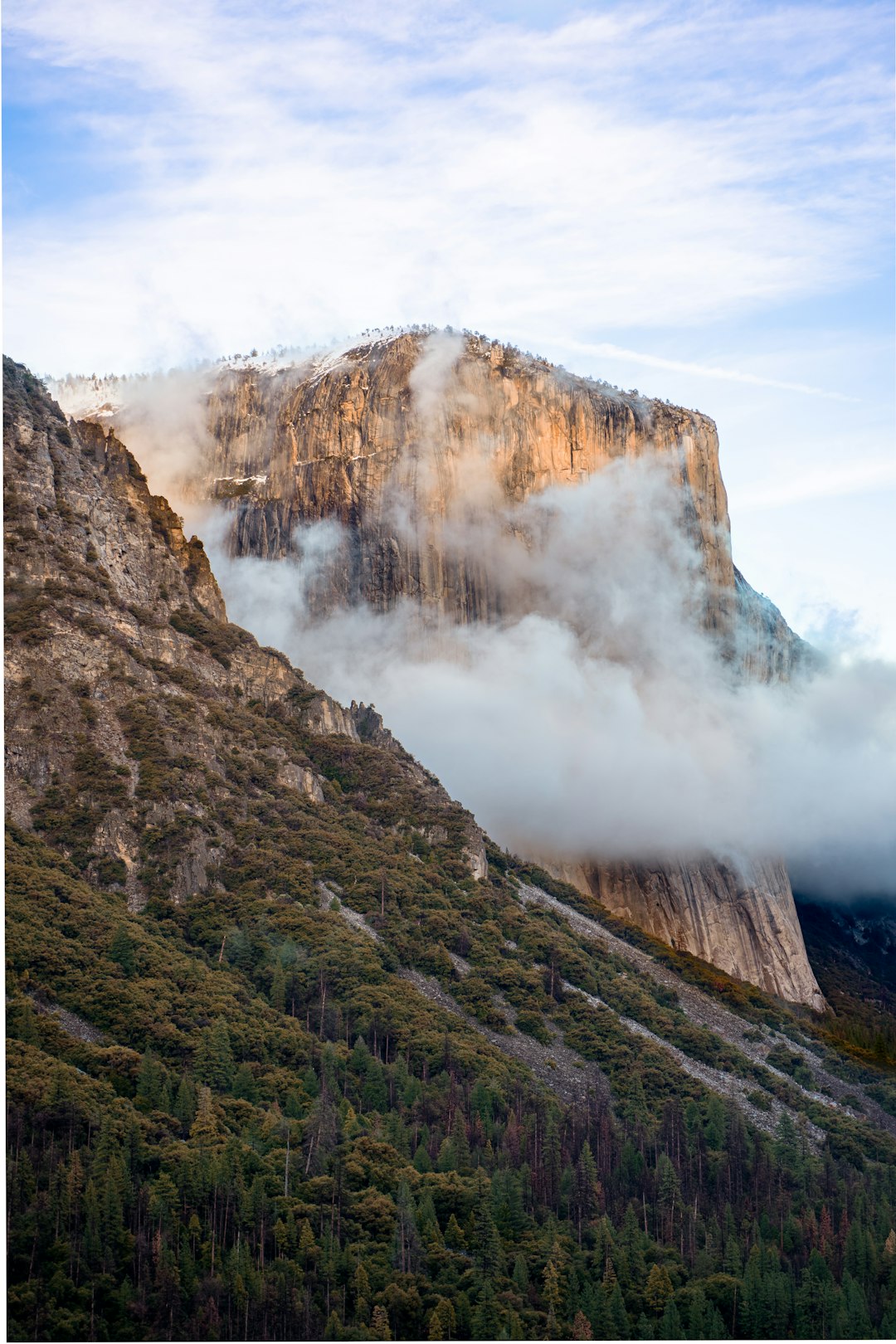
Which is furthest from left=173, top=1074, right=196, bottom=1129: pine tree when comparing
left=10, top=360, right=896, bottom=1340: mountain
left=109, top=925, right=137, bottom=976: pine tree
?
left=109, top=925, right=137, bottom=976: pine tree

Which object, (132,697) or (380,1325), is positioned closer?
(380,1325)

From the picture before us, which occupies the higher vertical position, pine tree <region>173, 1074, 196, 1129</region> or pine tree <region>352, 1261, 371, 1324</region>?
pine tree <region>173, 1074, 196, 1129</region>

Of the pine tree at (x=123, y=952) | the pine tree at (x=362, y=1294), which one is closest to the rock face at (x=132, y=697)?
the pine tree at (x=123, y=952)

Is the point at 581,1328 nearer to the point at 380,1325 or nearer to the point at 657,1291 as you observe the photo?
the point at 657,1291

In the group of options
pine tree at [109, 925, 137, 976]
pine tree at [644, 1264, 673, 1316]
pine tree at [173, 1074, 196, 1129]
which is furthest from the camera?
pine tree at [109, 925, 137, 976]

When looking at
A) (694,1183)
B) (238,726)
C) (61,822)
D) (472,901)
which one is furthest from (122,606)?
(694,1183)

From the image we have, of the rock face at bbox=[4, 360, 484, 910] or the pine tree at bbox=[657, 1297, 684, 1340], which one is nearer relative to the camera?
Answer: the pine tree at bbox=[657, 1297, 684, 1340]

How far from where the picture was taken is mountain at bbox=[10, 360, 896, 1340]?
292ft

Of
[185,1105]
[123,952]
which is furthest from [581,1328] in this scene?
→ [123,952]

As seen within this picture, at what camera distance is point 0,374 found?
14625 centimetres

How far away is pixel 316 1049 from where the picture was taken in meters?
115

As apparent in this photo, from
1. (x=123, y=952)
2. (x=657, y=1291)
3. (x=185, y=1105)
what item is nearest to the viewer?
(x=657, y=1291)

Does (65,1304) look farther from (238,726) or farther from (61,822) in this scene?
(238,726)

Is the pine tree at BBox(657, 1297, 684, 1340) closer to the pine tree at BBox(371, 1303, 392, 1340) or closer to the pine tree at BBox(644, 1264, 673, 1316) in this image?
the pine tree at BBox(644, 1264, 673, 1316)
